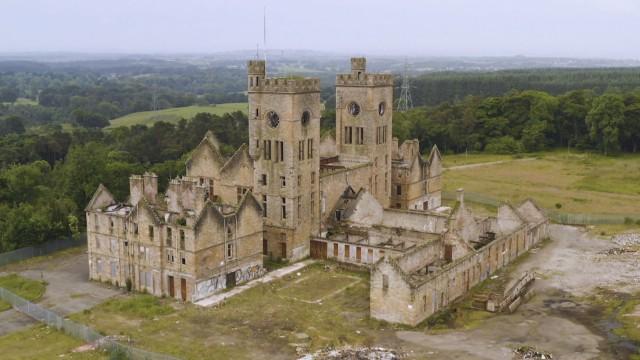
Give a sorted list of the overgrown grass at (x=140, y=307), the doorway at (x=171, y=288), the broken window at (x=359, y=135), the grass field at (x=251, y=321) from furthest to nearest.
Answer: the broken window at (x=359, y=135) < the doorway at (x=171, y=288) < the overgrown grass at (x=140, y=307) < the grass field at (x=251, y=321)

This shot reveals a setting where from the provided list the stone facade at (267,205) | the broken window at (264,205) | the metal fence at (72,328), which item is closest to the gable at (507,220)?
the stone facade at (267,205)

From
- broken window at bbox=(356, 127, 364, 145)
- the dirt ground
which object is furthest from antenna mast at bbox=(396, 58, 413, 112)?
the dirt ground

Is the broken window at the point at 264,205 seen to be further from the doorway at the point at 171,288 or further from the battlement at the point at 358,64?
the battlement at the point at 358,64

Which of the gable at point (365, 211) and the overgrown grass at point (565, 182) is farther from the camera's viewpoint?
the overgrown grass at point (565, 182)

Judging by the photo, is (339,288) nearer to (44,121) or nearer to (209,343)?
(209,343)

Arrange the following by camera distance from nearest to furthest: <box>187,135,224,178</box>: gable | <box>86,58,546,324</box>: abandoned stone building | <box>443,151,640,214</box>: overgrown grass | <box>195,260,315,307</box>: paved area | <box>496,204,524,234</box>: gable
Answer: <box>195,260,315,307</box>: paved area, <box>86,58,546,324</box>: abandoned stone building, <box>496,204,524,234</box>: gable, <box>187,135,224,178</box>: gable, <box>443,151,640,214</box>: overgrown grass

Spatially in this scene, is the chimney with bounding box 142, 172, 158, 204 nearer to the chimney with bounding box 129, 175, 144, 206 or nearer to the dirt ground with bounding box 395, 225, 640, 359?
the chimney with bounding box 129, 175, 144, 206

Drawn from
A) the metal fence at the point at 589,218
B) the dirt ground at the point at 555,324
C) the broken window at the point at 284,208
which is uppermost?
the broken window at the point at 284,208

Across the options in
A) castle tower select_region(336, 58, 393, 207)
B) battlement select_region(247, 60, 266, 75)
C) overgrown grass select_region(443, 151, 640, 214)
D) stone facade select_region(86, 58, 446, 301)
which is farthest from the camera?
overgrown grass select_region(443, 151, 640, 214)

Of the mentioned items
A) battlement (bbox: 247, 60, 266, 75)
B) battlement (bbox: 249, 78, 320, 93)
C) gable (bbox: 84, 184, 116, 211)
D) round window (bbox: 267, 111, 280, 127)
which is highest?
battlement (bbox: 247, 60, 266, 75)
